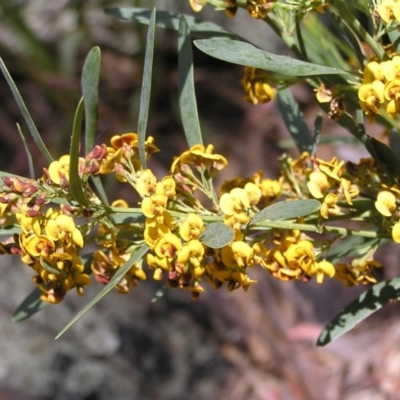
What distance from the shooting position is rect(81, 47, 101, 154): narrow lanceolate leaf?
722mm

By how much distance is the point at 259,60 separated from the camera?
0.66m

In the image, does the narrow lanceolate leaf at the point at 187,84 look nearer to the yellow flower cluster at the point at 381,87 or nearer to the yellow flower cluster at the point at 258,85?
the yellow flower cluster at the point at 258,85

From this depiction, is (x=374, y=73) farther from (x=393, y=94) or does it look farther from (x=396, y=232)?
(x=396, y=232)

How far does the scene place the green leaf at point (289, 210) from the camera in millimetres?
642

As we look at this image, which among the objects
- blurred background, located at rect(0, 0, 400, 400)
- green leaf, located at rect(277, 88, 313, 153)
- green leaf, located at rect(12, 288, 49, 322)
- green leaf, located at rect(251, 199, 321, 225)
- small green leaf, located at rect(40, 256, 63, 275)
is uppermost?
green leaf, located at rect(251, 199, 321, 225)

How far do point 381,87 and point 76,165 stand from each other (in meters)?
0.31

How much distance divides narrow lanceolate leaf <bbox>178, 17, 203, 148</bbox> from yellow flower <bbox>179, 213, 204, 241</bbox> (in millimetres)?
166

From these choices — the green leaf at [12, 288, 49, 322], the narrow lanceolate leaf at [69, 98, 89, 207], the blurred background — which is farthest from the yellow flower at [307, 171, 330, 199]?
the blurred background

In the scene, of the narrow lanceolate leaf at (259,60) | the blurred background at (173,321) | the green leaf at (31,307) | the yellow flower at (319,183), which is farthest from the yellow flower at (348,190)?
the blurred background at (173,321)

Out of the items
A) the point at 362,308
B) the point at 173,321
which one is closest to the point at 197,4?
the point at 362,308

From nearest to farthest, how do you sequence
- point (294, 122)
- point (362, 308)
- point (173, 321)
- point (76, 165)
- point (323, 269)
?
point (76, 165), point (323, 269), point (362, 308), point (294, 122), point (173, 321)

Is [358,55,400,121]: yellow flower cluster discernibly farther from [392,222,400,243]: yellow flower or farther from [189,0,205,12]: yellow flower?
[189,0,205,12]: yellow flower

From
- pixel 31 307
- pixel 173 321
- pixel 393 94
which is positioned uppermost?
pixel 393 94

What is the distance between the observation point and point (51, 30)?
10.3ft
